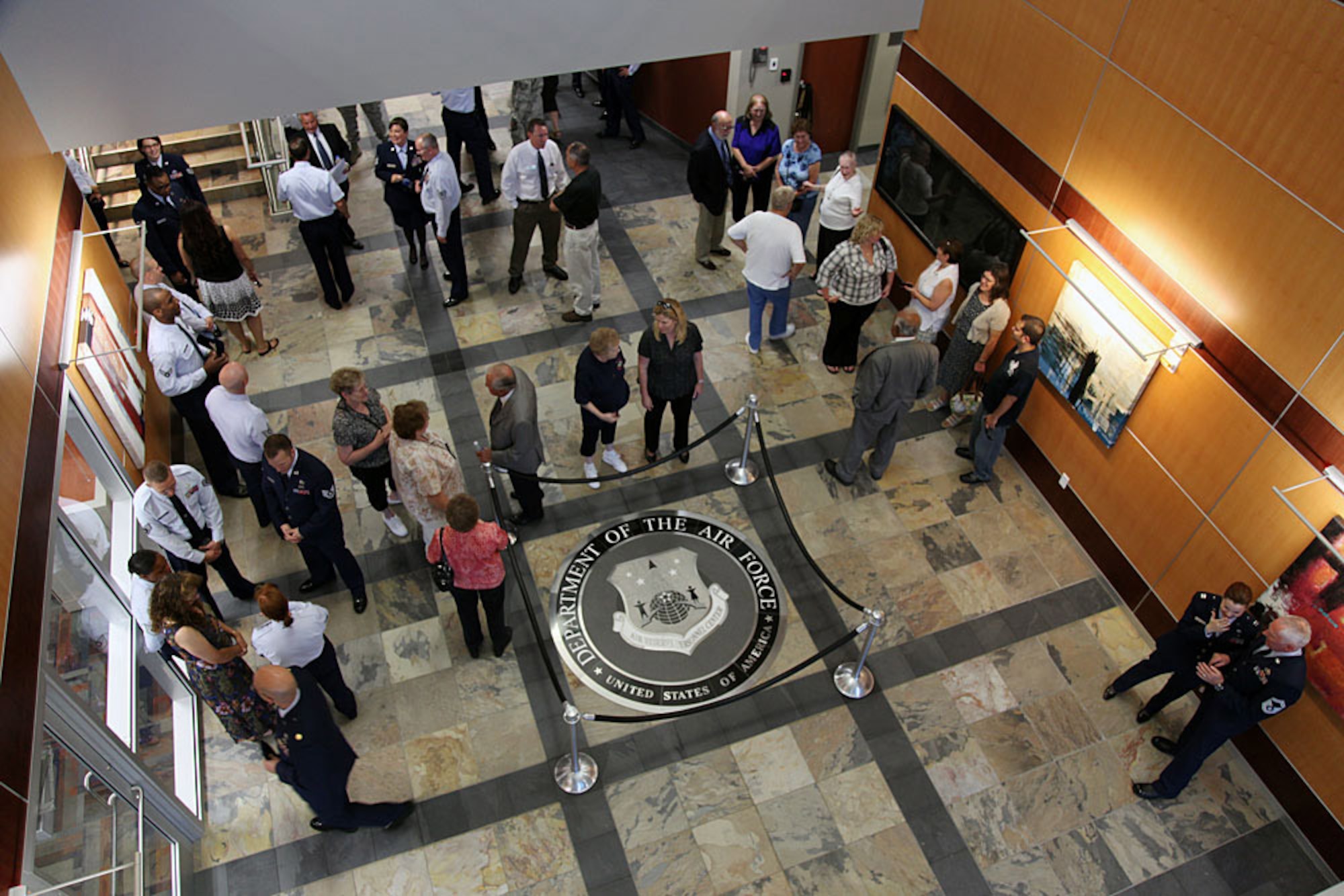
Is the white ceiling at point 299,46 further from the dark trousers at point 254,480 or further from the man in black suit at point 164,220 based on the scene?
the dark trousers at point 254,480

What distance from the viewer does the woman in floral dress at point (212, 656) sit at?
15.4ft

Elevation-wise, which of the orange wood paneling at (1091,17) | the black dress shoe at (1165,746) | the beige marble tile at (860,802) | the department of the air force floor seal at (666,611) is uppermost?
the orange wood paneling at (1091,17)

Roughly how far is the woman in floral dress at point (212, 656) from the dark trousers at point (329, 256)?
4.31 m

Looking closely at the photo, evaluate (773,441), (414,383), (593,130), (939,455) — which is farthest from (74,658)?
(593,130)

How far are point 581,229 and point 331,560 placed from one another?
12.1ft

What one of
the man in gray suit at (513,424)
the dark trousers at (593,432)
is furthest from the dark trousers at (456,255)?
the man in gray suit at (513,424)

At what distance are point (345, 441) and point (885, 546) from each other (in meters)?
4.10

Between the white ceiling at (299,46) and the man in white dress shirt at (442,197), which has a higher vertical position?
the white ceiling at (299,46)

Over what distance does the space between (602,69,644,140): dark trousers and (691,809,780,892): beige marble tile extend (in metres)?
8.77

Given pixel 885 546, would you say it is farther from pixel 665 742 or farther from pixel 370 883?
pixel 370 883

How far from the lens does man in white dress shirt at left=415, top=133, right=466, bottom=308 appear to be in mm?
8070

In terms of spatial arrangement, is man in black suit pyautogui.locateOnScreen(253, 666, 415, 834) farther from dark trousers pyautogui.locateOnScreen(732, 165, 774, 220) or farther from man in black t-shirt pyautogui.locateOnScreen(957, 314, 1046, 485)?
dark trousers pyautogui.locateOnScreen(732, 165, 774, 220)

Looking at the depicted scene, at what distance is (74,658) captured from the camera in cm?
470

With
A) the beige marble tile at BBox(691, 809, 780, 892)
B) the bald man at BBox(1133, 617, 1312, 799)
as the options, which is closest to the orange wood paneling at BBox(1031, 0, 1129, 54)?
the bald man at BBox(1133, 617, 1312, 799)
